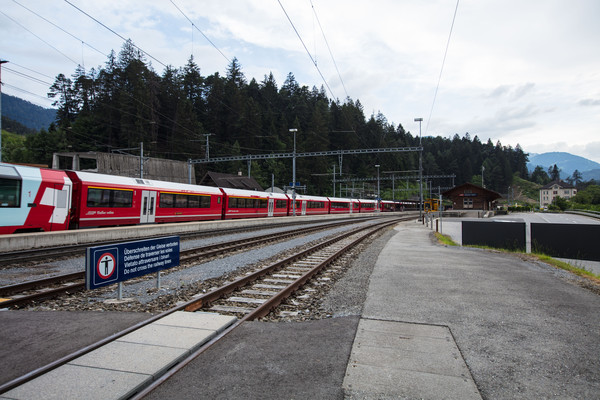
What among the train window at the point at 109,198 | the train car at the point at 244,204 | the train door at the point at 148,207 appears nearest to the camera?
the train window at the point at 109,198

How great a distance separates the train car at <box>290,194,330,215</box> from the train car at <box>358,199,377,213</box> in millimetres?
12679

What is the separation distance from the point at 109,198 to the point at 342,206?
1480 inches

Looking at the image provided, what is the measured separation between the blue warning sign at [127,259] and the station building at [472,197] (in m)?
63.1

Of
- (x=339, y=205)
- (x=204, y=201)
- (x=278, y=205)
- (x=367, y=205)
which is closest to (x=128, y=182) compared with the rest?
(x=204, y=201)

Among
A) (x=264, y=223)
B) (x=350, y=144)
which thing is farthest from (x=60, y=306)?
(x=350, y=144)

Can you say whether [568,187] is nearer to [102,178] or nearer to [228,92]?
[228,92]

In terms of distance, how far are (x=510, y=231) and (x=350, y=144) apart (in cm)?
6917

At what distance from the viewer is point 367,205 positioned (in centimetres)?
6162

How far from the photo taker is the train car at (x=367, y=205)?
59.4 metres

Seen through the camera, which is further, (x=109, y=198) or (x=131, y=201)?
(x=131, y=201)

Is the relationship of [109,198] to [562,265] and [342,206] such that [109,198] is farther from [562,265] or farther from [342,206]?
[342,206]

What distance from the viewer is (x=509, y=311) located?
6070 millimetres

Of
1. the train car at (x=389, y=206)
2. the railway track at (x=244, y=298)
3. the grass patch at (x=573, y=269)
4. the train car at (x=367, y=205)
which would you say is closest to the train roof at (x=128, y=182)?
the railway track at (x=244, y=298)

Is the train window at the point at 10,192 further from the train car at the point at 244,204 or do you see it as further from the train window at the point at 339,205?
the train window at the point at 339,205
